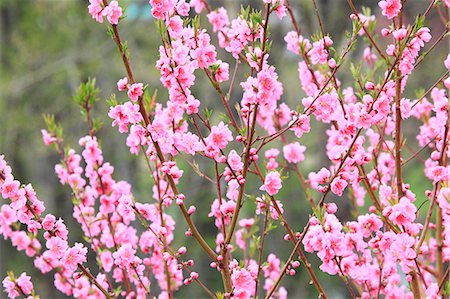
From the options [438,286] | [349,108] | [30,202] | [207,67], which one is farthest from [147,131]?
[438,286]

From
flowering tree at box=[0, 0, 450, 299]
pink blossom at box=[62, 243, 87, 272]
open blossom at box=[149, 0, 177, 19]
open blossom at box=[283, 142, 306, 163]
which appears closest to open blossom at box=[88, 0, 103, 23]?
flowering tree at box=[0, 0, 450, 299]

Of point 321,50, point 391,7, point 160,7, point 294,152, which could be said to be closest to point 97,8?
point 160,7

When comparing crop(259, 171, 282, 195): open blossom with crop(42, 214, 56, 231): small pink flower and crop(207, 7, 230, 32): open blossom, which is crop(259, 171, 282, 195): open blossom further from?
crop(207, 7, 230, 32): open blossom

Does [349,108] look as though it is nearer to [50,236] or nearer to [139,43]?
[50,236]

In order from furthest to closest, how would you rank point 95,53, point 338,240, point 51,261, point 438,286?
point 95,53 → point 51,261 → point 438,286 → point 338,240

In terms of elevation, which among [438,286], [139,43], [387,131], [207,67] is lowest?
[438,286]

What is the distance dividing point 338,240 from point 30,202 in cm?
104

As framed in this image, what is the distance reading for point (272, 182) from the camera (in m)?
2.10

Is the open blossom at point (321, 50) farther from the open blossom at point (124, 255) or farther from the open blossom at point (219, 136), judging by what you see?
the open blossom at point (124, 255)

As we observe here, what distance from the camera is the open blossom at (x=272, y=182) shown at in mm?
2088

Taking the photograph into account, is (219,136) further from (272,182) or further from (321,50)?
(321,50)

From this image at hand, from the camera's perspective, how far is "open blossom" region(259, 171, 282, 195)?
209 centimetres

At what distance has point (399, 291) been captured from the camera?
275 cm

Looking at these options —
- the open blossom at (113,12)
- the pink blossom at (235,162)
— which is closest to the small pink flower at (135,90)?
the open blossom at (113,12)
